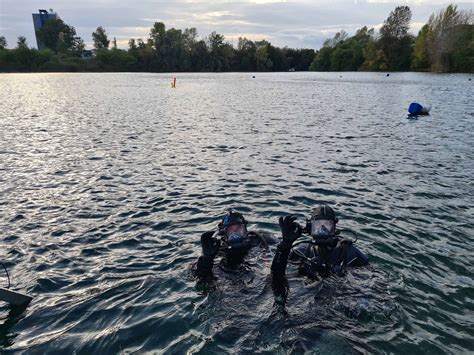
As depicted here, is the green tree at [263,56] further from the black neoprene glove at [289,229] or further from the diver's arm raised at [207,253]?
the black neoprene glove at [289,229]

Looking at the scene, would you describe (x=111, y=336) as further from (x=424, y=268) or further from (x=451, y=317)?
(x=424, y=268)

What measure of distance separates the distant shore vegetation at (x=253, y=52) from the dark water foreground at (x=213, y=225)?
96029mm

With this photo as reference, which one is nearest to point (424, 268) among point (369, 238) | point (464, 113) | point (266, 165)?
point (369, 238)

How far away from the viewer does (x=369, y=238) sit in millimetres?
10516

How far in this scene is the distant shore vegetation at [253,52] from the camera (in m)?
104

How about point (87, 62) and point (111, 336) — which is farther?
point (87, 62)

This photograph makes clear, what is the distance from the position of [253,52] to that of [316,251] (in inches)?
6982

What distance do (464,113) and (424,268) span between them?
103 feet

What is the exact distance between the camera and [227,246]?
8.11 m

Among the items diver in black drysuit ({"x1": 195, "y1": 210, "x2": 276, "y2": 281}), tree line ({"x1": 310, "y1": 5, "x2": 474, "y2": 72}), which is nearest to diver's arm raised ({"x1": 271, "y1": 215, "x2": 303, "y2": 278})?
diver in black drysuit ({"x1": 195, "y1": 210, "x2": 276, "y2": 281})

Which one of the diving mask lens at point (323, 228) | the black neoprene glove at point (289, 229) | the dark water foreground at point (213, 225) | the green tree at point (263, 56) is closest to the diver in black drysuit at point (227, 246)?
the dark water foreground at point (213, 225)

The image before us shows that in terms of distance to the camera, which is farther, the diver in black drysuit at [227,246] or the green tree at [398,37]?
the green tree at [398,37]

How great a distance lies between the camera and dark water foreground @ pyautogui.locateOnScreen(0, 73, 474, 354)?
6594 millimetres

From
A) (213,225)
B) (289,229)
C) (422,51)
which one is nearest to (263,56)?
(422,51)
